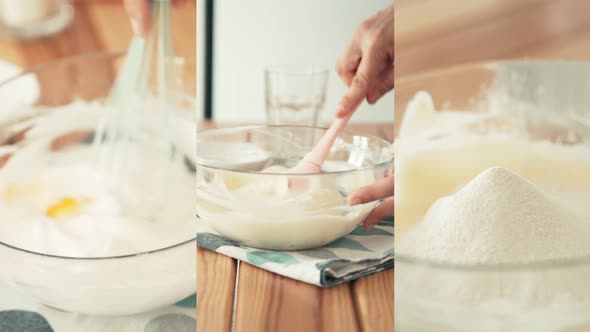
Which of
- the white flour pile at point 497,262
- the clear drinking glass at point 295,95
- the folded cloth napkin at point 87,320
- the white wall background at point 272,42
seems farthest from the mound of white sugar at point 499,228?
the white wall background at point 272,42

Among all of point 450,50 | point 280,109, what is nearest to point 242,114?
point 280,109

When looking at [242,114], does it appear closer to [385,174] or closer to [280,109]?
[280,109]

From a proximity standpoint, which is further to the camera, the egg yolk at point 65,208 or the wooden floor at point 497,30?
the wooden floor at point 497,30

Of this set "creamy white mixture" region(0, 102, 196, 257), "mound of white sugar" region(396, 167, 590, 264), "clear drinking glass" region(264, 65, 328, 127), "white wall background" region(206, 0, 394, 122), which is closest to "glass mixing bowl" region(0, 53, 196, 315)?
"creamy white mixture" region(0, 102, 196, 257)

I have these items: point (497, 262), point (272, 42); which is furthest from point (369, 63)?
point (272, 42)

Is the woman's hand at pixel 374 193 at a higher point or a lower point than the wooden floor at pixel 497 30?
lower

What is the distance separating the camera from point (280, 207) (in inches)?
13.2

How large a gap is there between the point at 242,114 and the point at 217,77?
2.7 inches

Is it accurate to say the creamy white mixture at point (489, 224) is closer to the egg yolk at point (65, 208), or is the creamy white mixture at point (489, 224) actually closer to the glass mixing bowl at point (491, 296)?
the glass mixing bowl at point (491, 296)

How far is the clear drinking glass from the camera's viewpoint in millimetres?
530

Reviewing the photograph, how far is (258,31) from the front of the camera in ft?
2.93

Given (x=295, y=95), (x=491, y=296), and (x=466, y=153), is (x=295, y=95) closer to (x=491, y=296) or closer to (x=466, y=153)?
(x=466, y=153)

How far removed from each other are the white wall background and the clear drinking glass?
0.94ft

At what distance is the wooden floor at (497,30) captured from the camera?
43 cm
